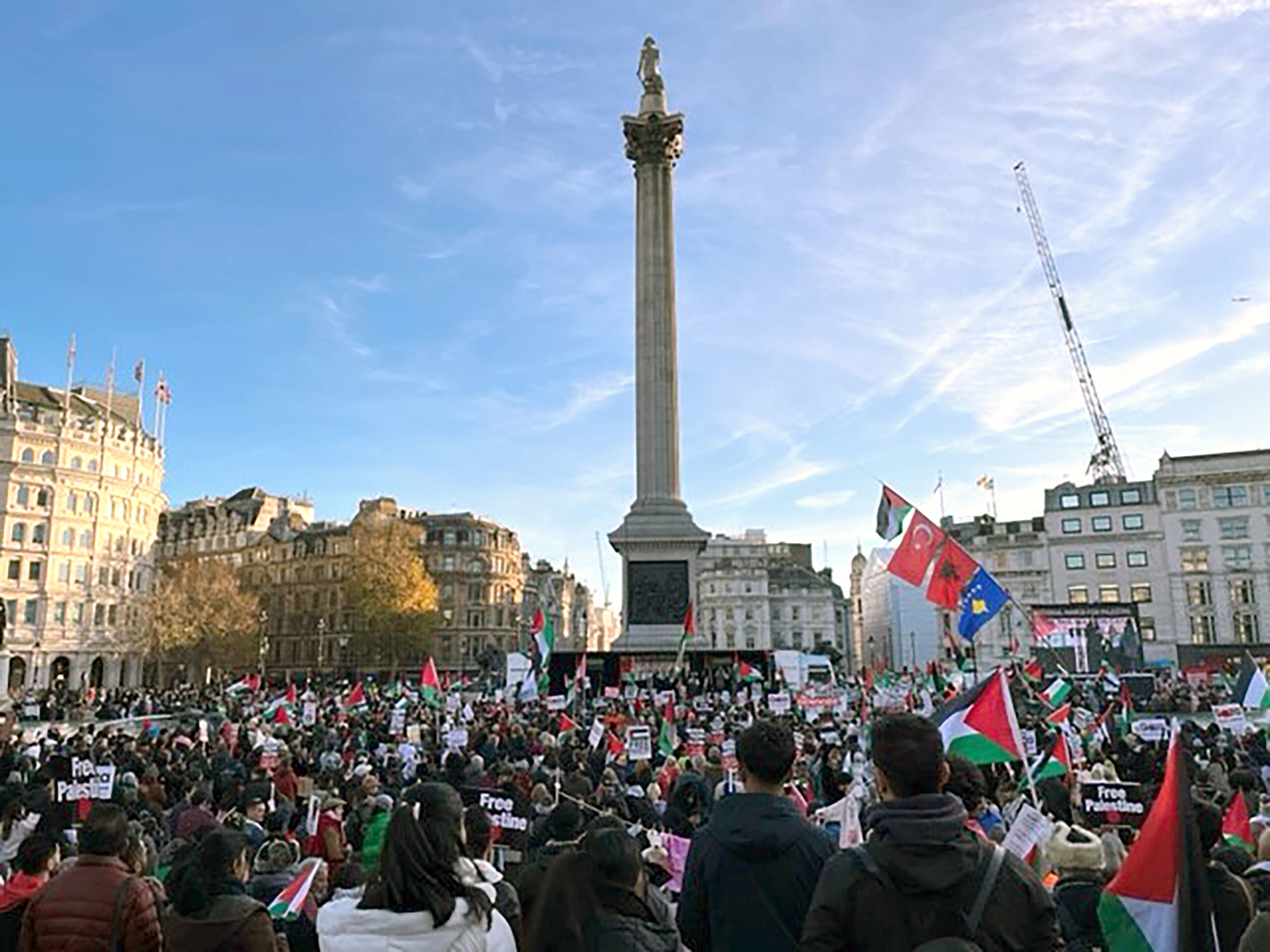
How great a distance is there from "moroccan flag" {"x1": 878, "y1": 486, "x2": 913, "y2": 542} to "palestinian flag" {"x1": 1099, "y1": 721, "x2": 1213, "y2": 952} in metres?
11.1

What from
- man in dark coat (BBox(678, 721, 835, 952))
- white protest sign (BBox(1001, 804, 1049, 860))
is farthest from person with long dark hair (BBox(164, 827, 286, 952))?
white protest sign (BBox(1001, 804, 1049, 860))

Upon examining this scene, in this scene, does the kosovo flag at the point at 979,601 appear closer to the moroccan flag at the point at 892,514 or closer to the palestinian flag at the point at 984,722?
the moroccan flag at the point at 892,514

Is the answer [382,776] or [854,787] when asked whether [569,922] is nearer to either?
[854,787]

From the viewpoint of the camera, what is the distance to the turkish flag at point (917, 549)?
15750mm

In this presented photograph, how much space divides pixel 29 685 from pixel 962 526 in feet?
292

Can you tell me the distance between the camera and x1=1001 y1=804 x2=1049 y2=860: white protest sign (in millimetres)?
7012

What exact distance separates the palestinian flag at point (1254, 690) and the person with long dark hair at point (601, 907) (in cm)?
1949

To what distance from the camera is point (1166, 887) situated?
15.2 feet

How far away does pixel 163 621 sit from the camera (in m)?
84.1

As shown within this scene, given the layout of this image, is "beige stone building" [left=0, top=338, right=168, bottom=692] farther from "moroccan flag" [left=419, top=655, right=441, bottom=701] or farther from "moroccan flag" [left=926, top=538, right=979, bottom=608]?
"moroccan flag" [left=926, top=538, right=979, bottom=608]

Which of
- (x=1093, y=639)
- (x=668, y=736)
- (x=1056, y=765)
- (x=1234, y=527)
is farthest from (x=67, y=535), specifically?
(x=1234, y=527)

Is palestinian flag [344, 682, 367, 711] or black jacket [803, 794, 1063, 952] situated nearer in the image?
black jacket [803, 794, 1063, 952]

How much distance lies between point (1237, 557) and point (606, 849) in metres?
98.6

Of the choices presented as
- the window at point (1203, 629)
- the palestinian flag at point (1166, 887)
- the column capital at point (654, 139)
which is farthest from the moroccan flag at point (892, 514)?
the window at point (1203, 629)
